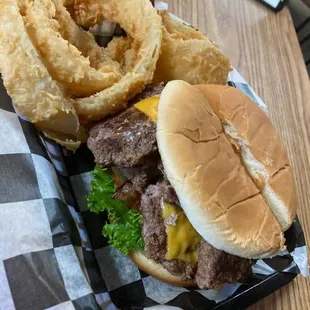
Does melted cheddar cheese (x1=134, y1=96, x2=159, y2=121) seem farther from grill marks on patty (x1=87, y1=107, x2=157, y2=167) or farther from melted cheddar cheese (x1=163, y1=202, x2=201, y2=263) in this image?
melted cheddar cheese (x1=163, y1=202, x2=201, y2=263)

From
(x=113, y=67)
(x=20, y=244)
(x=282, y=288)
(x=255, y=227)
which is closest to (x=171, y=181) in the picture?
(x=255, y=227)

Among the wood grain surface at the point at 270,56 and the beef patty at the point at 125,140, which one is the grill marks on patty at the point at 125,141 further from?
the wood grain surface at the point at 270,56

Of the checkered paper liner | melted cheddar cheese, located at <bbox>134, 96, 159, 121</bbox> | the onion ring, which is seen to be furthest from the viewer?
the onion ring

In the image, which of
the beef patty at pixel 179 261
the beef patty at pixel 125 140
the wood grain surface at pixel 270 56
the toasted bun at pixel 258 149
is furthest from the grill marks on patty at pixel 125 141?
the wood grain surface at pixel 270 56

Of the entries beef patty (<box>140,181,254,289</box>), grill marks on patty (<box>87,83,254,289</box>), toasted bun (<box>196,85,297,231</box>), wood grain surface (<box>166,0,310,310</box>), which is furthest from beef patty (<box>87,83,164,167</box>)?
wood grain surface (<box>166,0,310,310</box>)

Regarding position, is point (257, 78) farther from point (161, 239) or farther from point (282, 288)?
point (161, 239)

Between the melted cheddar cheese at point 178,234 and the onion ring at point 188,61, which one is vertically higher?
the onion ring at point 188,61

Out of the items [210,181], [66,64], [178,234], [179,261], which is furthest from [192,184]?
[66,64]
